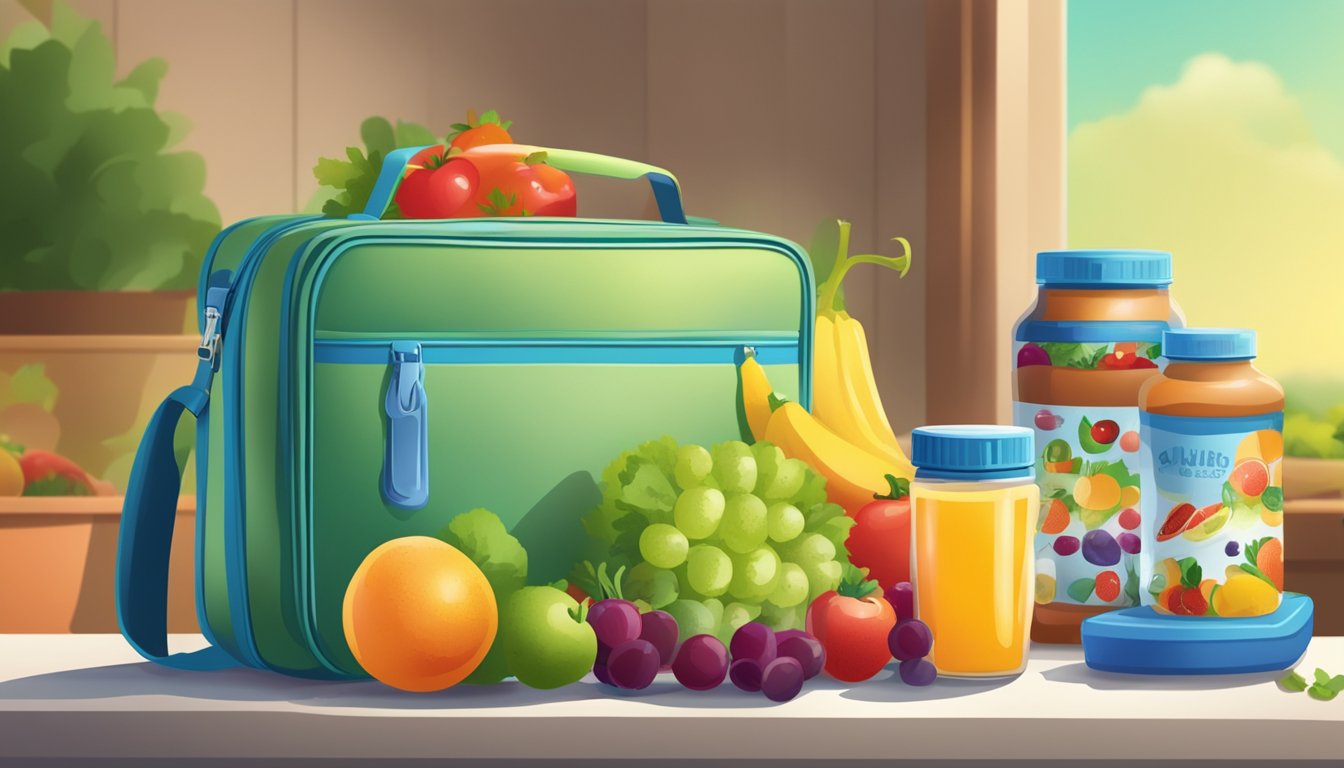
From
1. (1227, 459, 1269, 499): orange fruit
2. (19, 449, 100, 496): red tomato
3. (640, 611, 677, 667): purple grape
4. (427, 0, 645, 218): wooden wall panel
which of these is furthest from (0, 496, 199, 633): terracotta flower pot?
(1227, 459, 1269, 499): orange fruit

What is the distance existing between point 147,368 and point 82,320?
0.10 meters

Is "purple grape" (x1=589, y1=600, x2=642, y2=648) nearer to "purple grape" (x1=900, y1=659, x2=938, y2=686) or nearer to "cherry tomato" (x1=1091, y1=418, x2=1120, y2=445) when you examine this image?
"purple grape" (x1=900, y1=659, x2=938, y2=686)

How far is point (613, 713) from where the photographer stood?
77 cm

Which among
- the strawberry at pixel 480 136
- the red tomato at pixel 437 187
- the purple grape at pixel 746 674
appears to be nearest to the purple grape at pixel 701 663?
the purple grape at pixel 746 674

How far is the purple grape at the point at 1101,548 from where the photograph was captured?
887mm

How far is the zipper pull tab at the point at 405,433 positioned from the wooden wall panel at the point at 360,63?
979mm

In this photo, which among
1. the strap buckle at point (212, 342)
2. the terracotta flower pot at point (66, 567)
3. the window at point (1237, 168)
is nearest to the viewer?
the strap buckle at point (212, 342)

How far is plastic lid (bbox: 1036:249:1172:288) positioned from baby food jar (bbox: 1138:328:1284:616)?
0.20ft

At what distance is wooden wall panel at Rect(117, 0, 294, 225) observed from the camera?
5.72ft

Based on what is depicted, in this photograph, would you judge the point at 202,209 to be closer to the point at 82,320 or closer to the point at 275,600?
the point at 82,320

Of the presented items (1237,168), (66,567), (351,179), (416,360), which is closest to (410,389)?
(416,360)

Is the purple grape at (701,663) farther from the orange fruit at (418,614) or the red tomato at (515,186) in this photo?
the red tomato at (515,186)

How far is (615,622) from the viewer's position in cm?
80

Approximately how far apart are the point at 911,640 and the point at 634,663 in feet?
0.48
